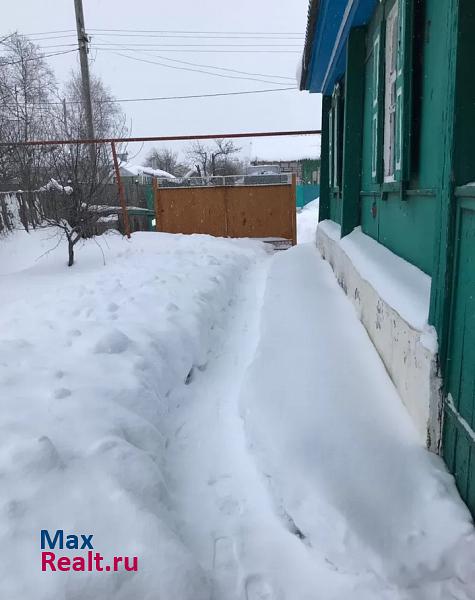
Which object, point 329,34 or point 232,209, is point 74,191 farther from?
point 329,34

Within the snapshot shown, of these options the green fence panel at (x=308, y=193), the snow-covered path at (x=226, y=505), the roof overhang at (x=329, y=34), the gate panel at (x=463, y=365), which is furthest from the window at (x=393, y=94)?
the green fence panel at (x=308, y=193)

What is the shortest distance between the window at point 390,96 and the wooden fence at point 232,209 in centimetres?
578

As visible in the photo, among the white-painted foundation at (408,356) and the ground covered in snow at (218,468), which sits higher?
the white-painted foundation at (408,356)

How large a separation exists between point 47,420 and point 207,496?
77 centimetres

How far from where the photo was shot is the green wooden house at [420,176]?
5.70 feet

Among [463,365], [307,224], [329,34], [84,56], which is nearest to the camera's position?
[463,365]

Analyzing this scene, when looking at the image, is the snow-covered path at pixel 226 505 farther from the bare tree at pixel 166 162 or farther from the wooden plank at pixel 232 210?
the bare tree at pixel 166 162

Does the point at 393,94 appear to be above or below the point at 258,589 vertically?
above

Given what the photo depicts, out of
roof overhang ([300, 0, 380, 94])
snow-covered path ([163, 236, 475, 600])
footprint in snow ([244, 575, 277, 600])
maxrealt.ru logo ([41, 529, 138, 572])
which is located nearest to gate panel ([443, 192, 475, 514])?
snow-covered path ([163, 236, 475, 600])

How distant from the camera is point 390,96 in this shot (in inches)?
145

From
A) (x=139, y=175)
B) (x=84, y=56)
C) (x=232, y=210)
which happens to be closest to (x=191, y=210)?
(x=232, y=210)

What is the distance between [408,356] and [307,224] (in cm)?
1857

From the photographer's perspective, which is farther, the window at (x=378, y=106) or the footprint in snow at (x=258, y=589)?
the window at (x=378, y=106)

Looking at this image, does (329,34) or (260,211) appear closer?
(329,34)
